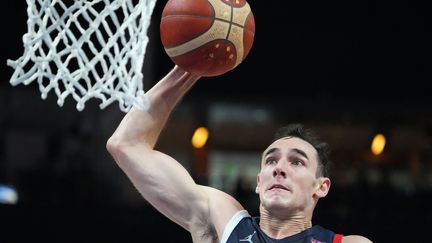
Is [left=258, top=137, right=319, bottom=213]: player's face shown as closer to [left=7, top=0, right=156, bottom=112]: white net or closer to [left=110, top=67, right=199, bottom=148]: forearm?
[left=110, top=67, right=199, bottom=148]: forearm

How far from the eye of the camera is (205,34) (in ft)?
8.32

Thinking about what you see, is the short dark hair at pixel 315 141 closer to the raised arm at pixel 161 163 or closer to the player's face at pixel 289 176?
the player's face at pixel 289 176

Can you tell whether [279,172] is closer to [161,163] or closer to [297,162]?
[297,162]

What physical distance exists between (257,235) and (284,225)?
0.35ft

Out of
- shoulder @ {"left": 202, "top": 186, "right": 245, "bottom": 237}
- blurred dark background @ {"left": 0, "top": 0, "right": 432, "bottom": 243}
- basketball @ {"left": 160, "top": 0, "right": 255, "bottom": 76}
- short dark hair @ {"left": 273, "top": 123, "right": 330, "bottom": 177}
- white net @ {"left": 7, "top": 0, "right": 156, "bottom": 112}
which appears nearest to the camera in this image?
white net @ {"left": 7, "top": 0, "right": 156, "bottom": 112}

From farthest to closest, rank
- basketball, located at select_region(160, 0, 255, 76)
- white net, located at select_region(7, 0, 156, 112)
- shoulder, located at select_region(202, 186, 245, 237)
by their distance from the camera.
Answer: shoulder, located at select_region(202, 186, 245, 237) < basketball, located at select_region(160, 0, 255, 76) < white net, located at select_region(7, 0, 156, 112)

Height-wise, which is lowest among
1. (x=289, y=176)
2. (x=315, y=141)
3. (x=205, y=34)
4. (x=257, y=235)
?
(x=257, y=235)

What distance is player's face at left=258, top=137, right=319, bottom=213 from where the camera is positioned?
8.87ft

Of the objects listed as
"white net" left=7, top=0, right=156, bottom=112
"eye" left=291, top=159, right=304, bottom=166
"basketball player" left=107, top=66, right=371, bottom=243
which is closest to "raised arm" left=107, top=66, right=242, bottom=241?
"basketball player" left=107, top=66, right=371, bottom=243

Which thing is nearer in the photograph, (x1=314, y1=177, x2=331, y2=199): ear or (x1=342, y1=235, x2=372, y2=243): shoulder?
(x1=342, y1=235, x2=372, y2=243): shoulder

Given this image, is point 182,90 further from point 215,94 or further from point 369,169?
point 369,169

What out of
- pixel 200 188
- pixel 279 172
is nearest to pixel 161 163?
pixel 200 188

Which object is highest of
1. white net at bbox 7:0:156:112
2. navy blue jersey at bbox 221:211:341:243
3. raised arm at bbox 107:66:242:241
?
white net at bbox 7:0:156:112

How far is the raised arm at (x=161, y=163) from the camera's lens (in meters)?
2.73
